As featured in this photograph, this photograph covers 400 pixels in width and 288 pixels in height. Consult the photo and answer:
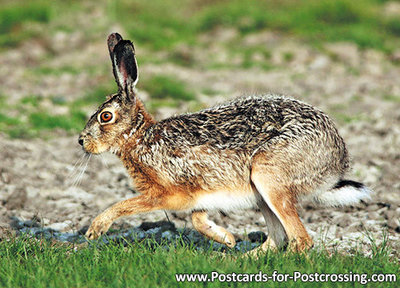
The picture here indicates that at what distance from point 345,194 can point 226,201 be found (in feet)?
3.85

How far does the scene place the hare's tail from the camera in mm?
5961

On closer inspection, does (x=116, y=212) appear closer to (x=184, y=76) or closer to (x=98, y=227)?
(x=98, y=227)

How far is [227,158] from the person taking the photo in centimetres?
584

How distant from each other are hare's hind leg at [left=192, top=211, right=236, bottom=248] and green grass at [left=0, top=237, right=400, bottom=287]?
1.93 feet

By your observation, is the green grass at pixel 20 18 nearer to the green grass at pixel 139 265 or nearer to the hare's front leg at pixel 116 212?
the hare's front leg at pixel 116 212

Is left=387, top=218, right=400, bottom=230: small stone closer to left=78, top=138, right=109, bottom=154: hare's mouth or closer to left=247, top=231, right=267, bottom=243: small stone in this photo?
left=247, top=231, right=267, bottom=243: small stone

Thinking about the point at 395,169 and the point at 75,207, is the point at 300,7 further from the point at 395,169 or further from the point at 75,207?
the point at 75,207

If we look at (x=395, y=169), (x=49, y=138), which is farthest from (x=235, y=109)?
(x=49, y=138)

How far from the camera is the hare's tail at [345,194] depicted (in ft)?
19.6

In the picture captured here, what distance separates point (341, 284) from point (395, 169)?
4.23 meters

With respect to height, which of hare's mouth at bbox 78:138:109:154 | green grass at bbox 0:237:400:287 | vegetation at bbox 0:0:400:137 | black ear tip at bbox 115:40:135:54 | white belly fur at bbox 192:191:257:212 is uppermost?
vegetation at bbox 0:0:400:137

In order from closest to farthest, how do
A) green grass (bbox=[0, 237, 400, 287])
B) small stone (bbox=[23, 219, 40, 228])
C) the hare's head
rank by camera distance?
green grass (bbox=[0, 237, 400, 287]) < the hare's head < small stone (bbox=[23, 219, 40, 228])

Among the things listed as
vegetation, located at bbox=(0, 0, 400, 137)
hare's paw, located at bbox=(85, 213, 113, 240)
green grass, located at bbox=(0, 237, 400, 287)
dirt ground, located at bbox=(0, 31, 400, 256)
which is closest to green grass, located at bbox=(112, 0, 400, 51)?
vegetation, located at bbox=(0, 0, 400, 137)

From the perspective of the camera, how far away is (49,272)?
185 inches
